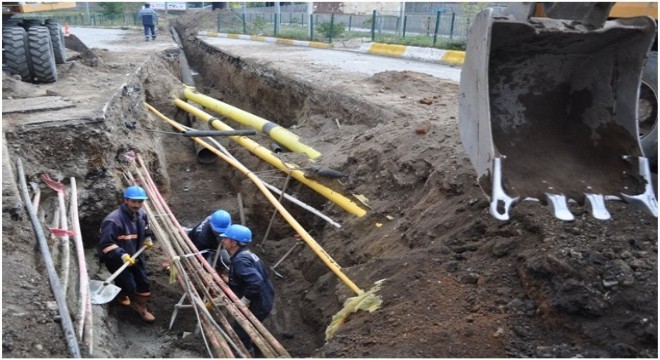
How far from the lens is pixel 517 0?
346 centimetres

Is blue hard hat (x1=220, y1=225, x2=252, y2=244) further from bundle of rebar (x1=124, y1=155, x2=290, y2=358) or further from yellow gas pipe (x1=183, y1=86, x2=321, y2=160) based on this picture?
yellow gas pipe (x1=183, y1=86, x2=321, y2=160)

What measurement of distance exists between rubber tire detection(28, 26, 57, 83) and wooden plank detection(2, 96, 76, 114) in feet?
5.75

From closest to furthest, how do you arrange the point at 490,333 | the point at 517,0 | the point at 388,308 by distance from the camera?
the point at 490,333 < the point at 517,0 < the point at 388,308

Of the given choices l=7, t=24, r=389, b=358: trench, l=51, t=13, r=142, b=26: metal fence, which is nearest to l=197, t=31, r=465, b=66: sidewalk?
l=7, t=24, r=389, b=358: trench

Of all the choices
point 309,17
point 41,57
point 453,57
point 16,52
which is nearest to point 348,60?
point 453,57

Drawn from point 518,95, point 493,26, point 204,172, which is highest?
point 493,26

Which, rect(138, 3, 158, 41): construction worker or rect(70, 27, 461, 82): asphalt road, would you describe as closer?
rect(70, 27, 461, 82): asphalt road

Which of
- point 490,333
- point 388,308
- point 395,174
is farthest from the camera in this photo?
point 395,174

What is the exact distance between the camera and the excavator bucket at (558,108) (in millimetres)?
3230

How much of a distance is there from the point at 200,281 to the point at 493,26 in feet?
10.7

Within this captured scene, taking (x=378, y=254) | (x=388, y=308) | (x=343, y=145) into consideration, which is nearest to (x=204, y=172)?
(x=343, y=145)

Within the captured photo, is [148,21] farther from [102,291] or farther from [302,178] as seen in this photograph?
[102,291]

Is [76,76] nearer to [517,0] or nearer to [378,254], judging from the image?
[378,254]

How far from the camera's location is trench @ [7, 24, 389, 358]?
526 centimetres
